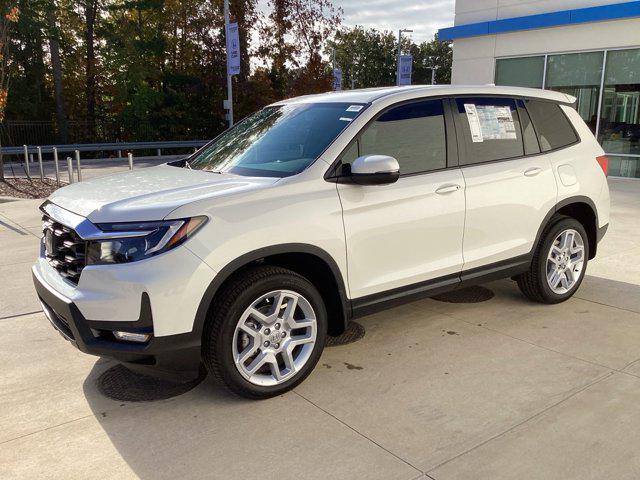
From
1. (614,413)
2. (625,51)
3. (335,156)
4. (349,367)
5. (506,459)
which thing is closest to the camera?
(506,459)

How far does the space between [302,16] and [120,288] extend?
27507mm

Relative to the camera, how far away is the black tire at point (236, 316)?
10.4 ft

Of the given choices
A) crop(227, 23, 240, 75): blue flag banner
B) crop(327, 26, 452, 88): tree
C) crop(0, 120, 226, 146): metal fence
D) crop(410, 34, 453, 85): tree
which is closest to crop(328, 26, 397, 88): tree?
crop(327, 26, 452, 88): tree

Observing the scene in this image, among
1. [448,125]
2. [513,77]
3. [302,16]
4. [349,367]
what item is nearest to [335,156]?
[448,125]

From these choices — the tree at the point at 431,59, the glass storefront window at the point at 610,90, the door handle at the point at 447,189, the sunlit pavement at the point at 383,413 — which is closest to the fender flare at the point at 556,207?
the sunlit pavement at the point at 383,413

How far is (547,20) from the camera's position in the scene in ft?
47.3

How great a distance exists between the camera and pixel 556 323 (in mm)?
4621

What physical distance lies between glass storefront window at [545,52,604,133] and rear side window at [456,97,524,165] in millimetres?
10937

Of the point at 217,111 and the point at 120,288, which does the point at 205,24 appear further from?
the point at 120,288

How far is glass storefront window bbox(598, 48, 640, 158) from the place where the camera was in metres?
13.4

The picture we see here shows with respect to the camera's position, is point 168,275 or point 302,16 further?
point 302,16

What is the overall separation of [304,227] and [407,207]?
814 mm

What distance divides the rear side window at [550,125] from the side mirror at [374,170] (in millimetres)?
1927

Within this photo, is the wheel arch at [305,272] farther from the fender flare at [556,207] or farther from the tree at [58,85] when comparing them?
the tree at [58,85]
